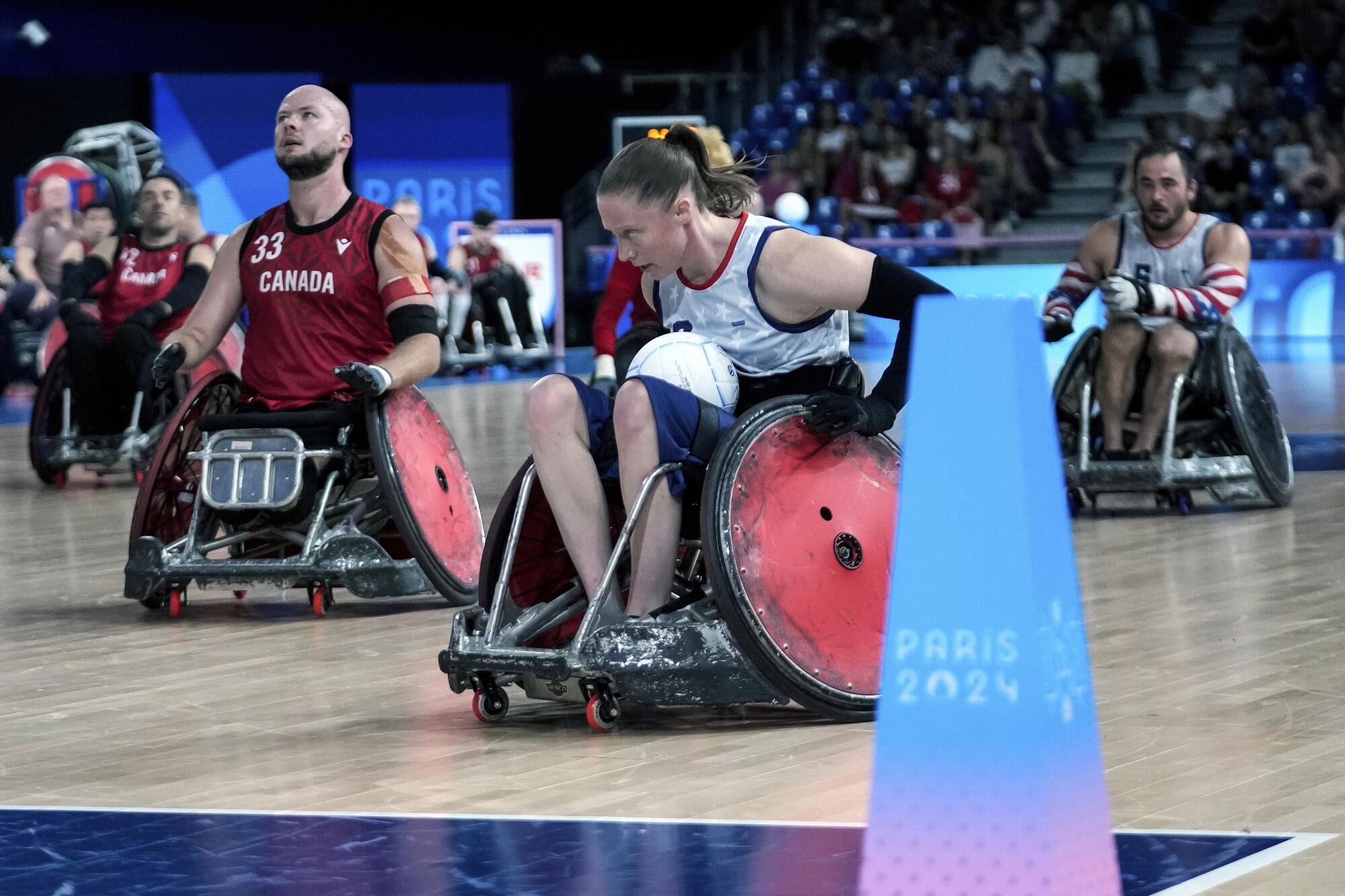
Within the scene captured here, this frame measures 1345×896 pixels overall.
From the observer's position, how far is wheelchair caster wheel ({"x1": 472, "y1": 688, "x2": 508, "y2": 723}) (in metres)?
4.82

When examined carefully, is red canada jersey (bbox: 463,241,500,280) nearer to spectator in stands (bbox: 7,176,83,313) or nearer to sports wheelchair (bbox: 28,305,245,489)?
spectator in stands (bbox: 7,176,83,313)

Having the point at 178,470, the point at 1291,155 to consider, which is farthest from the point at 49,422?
the point at 1291,155

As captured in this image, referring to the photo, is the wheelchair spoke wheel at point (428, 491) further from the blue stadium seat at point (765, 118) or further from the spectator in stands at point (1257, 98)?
the blue stadium seat at point (765, 118)

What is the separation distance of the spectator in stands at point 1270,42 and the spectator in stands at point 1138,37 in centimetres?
128

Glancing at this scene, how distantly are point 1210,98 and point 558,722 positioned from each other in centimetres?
1808

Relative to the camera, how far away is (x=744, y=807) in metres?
3.87

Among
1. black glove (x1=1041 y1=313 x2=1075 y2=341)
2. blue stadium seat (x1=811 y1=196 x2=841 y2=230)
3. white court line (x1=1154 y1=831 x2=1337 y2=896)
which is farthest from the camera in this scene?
blue stadium seat (x1=811 y1=196 x2=841 y2=230)

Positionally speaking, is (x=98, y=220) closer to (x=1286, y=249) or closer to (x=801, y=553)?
(x=801, y=553)

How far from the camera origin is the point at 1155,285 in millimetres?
8188

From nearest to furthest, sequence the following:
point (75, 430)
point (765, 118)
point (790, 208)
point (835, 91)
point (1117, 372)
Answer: point (1117, 372) → point (75, 430) → point (790, 208) → point (835, 91) → point (765, 118)

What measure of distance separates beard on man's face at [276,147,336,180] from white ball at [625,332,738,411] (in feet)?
7.16

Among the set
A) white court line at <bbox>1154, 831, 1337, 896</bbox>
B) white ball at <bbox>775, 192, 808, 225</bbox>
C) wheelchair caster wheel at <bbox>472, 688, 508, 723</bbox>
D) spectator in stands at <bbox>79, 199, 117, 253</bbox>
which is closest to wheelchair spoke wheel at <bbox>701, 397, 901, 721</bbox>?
wheelchair caster wheel at <bbox>472, 688, 508, 723</bbox>

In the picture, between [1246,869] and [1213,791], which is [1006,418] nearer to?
[1246,869]

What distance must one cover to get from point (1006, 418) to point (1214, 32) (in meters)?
22.0
